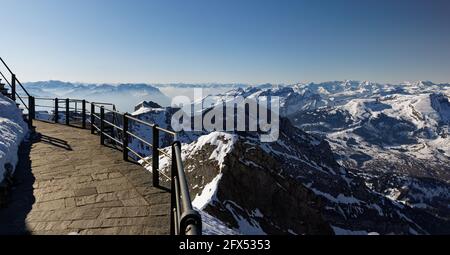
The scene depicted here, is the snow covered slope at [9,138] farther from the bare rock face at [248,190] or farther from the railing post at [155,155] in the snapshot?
the bare rock face at [248,190]

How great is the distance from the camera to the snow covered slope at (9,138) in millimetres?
9859

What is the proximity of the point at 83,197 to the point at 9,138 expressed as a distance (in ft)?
20.7

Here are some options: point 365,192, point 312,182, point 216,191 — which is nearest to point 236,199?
point 216,191

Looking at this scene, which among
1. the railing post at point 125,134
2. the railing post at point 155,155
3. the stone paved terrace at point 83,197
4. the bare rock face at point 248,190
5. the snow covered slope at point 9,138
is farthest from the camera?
the bare rock face at point 248,190

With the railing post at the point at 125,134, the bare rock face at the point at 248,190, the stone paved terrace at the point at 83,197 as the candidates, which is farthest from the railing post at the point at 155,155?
the bare rock face at the point at 248,190

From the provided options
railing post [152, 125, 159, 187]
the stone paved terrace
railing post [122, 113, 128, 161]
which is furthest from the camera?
railing post [122, 113, 128, 161]

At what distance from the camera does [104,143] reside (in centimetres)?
1524

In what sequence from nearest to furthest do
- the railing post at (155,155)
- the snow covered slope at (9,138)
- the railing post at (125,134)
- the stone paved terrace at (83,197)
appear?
the stone paved terrace at (83,197) < the railing post at (155,155) < the snow covered slope at (9,138) < the railing post at (125,134)

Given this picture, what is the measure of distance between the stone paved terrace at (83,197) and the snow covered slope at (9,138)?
1.26ft

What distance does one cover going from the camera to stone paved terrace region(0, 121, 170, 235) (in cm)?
664

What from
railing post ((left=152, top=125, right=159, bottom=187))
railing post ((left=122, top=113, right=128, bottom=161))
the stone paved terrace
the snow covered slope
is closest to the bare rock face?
the snow covered slope

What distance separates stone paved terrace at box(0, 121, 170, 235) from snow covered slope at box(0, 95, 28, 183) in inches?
15.2

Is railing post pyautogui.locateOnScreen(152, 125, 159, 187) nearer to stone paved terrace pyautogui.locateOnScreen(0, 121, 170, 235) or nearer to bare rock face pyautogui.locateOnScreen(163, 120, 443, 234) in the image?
stone paved terrace pyautogui.locateOnScreen(0, 121, 170, 235)
